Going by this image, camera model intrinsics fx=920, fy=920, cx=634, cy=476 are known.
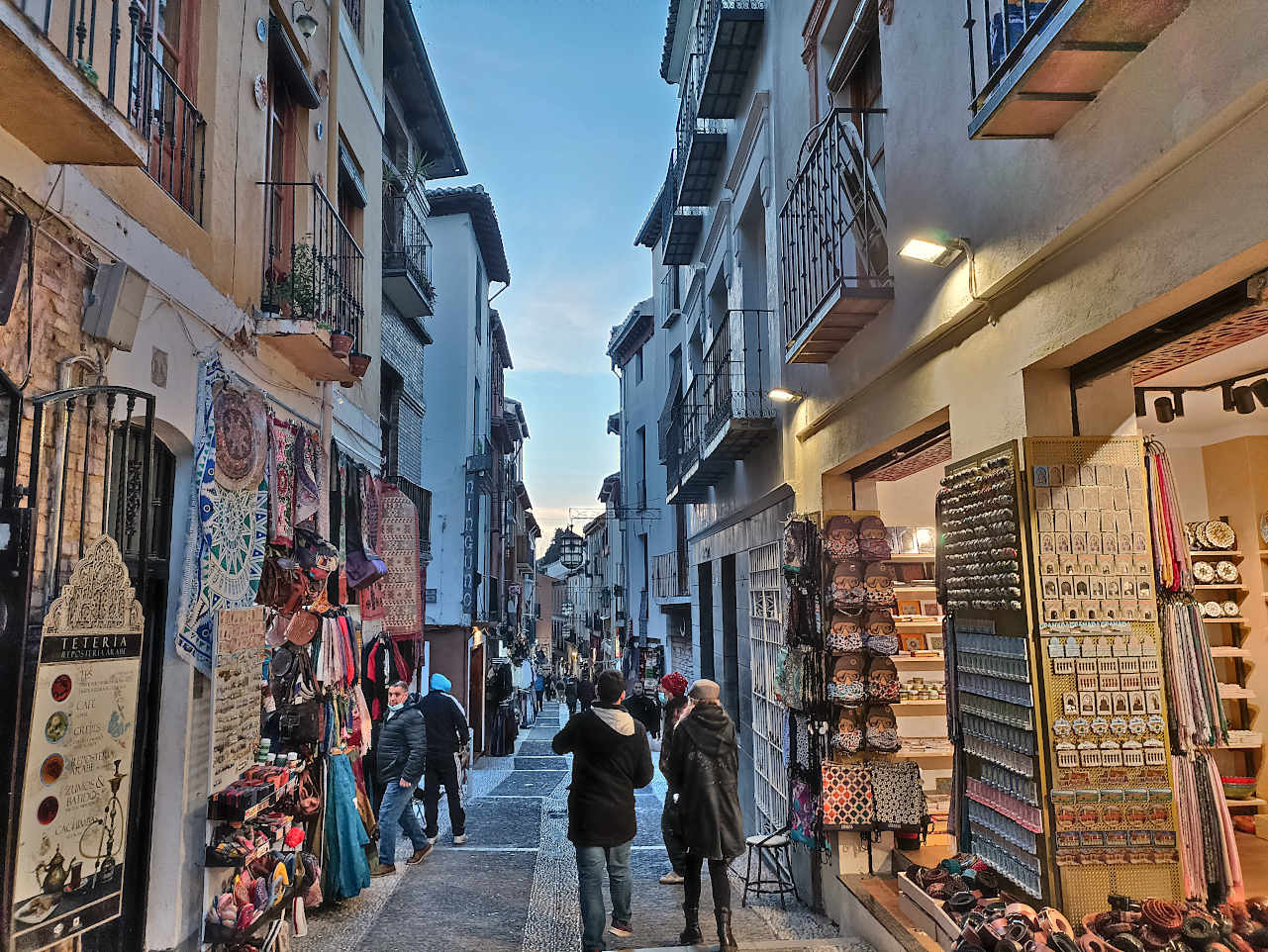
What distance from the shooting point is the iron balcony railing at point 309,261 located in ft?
21.7

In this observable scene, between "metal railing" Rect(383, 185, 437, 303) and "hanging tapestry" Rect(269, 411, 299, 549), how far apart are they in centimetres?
695

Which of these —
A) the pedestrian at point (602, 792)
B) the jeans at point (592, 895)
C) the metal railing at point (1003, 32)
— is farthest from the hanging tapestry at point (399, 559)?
the metal railing at point (1003, 32)

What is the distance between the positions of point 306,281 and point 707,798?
15.3 feet

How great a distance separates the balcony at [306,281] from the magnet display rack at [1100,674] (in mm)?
4800

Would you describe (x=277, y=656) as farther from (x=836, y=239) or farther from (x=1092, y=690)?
(x=1092, y=690)

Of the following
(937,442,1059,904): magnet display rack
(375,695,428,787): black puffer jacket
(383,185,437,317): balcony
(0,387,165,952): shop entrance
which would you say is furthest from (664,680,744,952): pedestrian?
(383,185,437,317): balcony

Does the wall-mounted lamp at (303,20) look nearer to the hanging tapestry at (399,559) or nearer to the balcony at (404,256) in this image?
Answer: the hanging tapestry at (399,559)

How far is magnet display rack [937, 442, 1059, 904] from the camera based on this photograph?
4.16 m

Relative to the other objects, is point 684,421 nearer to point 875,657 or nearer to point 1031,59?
point 875,657

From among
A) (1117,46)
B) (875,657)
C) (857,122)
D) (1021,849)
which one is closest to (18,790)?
(1021,849)

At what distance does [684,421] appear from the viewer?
44.3ft

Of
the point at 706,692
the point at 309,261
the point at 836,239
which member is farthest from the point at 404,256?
the point at 706,692

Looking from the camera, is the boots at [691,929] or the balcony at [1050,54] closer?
the balcony at [1050,54]

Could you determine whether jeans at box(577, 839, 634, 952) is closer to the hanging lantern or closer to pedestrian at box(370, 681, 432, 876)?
pedestrian at box(370, 681, 432, 876)
